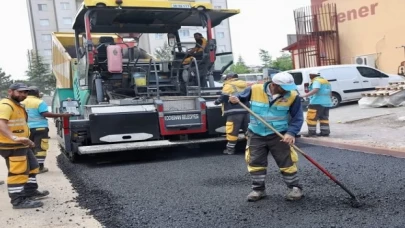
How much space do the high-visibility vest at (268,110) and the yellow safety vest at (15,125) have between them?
2487 millimetres

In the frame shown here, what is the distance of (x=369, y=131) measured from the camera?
26.3 ft

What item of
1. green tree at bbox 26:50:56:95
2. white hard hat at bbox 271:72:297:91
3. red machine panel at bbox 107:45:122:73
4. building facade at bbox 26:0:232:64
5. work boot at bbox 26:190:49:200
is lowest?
work boot at bbox 26:190:49:200

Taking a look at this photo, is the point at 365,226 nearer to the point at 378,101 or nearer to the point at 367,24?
the point at 378,101

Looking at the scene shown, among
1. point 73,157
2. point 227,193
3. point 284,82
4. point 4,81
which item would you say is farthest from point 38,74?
point 284,82

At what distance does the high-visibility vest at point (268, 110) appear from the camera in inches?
160

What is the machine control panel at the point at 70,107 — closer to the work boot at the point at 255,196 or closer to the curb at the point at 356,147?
the work boot at the point at 255,196

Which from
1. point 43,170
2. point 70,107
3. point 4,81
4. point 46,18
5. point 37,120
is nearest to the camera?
point 37,120

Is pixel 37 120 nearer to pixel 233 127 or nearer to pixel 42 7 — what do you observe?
pixel 233 127

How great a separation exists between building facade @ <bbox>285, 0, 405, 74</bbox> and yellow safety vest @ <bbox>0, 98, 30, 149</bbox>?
1338 centimetres

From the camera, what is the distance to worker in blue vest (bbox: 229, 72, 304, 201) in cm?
404

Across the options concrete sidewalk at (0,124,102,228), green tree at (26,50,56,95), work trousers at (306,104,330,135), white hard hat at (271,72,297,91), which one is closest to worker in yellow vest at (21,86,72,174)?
concrete sidewalk at (0,124,102,228)

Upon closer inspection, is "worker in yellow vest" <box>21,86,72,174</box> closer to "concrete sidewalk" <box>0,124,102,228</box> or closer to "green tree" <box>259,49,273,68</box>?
"concrete sidewalk" <box>0,124,102,228</box>

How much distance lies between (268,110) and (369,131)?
15.3 ft

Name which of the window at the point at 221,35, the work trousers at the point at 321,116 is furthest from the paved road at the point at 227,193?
the window at the point at 221,35
